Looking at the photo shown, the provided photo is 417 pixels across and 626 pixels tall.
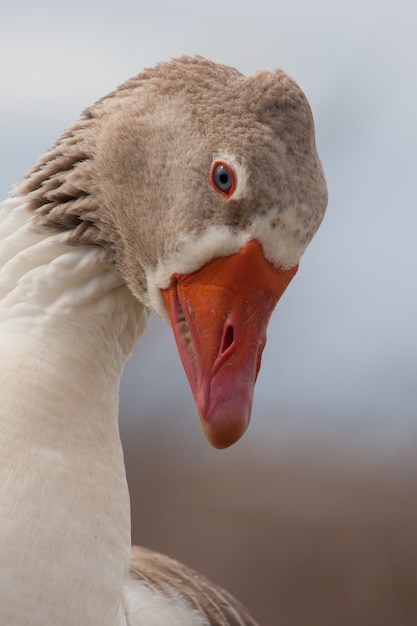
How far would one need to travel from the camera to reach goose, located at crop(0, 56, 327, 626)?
58.3 inches

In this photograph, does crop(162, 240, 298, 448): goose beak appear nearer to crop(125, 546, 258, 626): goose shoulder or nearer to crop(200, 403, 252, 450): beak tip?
crop(200, 403, 252, 450): beak tip

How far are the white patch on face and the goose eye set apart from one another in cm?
6

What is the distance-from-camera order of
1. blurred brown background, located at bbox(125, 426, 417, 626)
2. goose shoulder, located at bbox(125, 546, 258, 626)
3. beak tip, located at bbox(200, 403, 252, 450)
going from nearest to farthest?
beak tip, located at bbox(200, 403, 252, 450) < goose shoulder, located at bbox(125, 546, 258, 626) < blurred brown background, located at bbox(125, 426, 417, 626)

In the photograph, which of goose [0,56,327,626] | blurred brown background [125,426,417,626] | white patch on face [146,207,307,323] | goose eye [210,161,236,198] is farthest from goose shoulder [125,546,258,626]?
blurred brown background [125,426,417,626]

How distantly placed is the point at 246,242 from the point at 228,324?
132mm

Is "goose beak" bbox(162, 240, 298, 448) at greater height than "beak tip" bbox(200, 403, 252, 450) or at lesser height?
greater

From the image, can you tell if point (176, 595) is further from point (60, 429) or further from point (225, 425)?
point (225, 425)

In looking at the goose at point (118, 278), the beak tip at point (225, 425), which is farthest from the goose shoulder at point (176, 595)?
the beak tip at point (225, 425)

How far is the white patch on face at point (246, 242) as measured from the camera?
150cm

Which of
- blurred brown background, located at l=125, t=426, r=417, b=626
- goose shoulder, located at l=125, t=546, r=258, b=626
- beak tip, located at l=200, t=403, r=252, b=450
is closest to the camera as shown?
beak tip, located at l=200, t=403, r=252, b=450

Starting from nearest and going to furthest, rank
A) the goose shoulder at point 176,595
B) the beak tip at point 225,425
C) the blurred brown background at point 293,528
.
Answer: the beak tip at point 225,425, the goose shoulder at point 176,595, the blurred brown background at point 293,528

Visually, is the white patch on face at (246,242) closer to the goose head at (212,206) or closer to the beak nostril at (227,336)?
the goose head at (212,206)

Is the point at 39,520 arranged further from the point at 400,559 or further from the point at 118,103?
the point at 400,559

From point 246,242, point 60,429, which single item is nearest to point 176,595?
point 60,429
